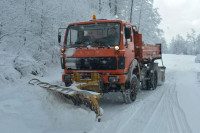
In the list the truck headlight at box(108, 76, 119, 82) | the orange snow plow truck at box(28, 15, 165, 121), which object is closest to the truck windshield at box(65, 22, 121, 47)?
the orange snow plow truck at box(28, 15, 165, 121)

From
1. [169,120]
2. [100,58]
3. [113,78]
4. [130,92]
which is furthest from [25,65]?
[169,120]

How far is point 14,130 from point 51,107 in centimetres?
114

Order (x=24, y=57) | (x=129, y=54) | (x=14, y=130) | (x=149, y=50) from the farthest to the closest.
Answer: (x=24, y=57) → (x=149, y=50) → (x=129, y=54) → (x=14, y=130)

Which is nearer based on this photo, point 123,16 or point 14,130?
point 14,130

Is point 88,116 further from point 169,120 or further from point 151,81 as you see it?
point 151,81

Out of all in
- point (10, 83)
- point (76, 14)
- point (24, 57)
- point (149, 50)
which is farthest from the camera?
point (76, 14)

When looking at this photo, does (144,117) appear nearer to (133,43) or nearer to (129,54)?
(129,54)

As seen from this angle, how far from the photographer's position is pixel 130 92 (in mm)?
6227

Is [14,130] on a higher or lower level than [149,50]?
lower

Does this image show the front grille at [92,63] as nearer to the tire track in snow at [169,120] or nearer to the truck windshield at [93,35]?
the truck windshield at [93,35]

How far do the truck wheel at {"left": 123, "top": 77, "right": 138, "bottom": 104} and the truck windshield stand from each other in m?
1.48

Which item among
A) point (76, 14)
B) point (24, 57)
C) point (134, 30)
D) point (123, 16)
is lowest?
point (24, 57)

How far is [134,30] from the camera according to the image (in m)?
7.06

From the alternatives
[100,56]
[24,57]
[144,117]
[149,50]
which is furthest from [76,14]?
[144,117]
